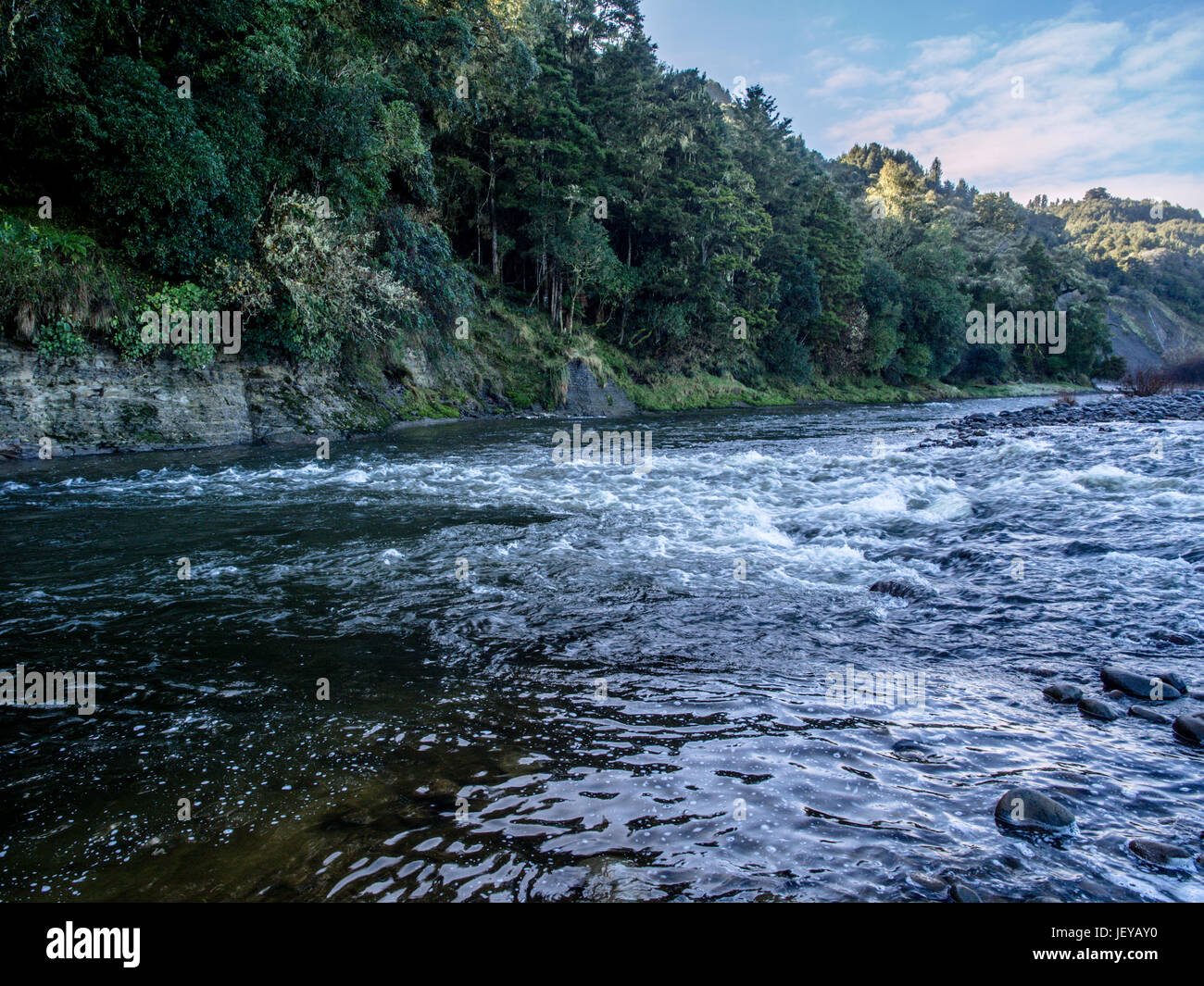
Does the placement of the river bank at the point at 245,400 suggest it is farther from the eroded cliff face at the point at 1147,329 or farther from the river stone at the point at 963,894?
the eroded cliff face at the point at 1147,329

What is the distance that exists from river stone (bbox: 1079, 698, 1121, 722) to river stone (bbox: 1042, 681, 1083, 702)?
0.32ft

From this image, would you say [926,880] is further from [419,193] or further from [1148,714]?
[419,193]

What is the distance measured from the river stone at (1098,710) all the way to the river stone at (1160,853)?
120 centimetres

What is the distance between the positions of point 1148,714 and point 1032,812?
61.4 inches

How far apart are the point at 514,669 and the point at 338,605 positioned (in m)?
1.97

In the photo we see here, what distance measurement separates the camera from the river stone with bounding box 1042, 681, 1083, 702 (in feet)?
12.5

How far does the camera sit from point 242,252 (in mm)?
16359

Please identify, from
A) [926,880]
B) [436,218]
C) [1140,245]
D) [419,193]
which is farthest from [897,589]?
[1140,245]

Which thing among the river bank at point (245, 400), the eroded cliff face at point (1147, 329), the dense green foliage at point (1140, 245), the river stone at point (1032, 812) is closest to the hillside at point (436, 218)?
the river bank at point (245, 400)

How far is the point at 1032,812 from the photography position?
8.66 ft

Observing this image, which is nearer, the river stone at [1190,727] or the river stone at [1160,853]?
the river stone at [1160,853]

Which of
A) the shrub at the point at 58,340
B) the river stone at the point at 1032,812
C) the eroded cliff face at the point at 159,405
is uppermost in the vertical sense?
the shrub at the point at 58,340

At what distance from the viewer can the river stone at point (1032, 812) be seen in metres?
2.61
